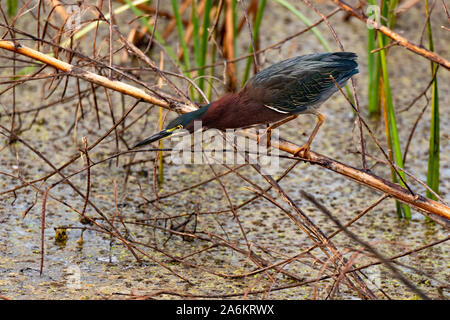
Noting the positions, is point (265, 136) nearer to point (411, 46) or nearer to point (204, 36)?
point (411, 46)

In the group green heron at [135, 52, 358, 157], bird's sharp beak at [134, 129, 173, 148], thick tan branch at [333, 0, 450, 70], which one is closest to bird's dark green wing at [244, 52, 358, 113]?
green heron at [135, 52, 358, 157]

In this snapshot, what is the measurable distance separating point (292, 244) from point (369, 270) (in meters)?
0.24

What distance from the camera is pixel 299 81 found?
5.59ft

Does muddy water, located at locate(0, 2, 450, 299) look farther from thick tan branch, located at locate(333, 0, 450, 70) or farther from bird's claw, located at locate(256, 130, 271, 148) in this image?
thick tan branch, located at locate(333, 0, 450, 70)

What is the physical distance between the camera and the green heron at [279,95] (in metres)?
1.61

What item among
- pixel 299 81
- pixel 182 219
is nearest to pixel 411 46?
pixel 299 81

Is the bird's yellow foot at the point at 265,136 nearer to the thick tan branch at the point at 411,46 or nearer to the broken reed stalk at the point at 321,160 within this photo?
the broken reed stalk at the point at 321,160

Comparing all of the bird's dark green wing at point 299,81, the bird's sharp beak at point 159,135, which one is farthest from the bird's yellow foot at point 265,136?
the bird's sharp beak at point 159,135

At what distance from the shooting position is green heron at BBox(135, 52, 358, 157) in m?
1.61

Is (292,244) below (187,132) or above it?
below

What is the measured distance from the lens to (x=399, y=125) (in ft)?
9.35

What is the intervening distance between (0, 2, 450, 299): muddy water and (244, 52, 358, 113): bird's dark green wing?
15 centimetres
